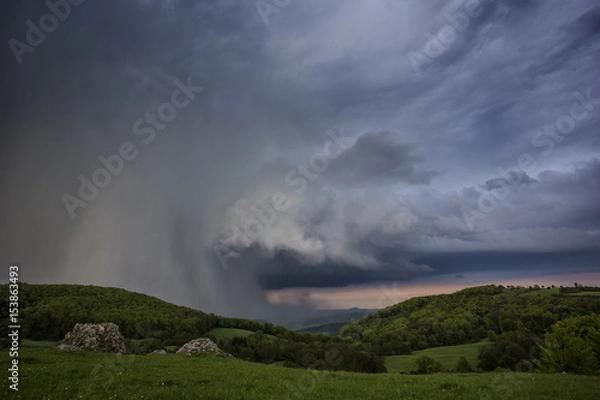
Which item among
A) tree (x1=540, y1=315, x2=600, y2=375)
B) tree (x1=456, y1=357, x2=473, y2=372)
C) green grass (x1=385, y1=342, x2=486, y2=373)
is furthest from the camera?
green grass (x1=385, y1=342, x2=486, y2=373)

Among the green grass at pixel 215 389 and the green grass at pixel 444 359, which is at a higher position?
the green grass at pixel 215 389

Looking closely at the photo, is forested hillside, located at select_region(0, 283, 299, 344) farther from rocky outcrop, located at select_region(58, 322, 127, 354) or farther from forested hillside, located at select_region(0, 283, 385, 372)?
rocky outcrop, located at select_region(58, 322, 127, 354)

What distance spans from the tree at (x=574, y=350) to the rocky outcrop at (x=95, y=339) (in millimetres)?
60902

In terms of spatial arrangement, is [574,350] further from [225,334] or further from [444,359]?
[225,334]

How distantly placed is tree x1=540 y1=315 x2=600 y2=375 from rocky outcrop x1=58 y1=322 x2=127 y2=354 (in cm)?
6090

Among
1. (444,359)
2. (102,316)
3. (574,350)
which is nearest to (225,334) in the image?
(102,316)

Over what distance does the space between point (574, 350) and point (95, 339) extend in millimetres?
66153

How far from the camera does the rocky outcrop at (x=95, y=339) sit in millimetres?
33906

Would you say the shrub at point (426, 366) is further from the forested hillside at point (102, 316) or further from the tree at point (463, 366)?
the forested hillside at point (102, 316)

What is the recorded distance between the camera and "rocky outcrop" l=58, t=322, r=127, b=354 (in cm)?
3391

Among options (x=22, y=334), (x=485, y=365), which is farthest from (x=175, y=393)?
(x=22, y=334)

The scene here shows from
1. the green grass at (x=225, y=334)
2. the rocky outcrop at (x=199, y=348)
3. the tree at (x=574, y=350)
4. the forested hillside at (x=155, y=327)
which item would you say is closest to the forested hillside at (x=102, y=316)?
the forested hillside at (x=155, y=327)

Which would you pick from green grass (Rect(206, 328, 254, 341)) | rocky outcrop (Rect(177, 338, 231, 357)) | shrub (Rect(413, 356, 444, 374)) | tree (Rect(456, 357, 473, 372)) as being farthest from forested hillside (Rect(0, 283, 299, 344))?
tree (Rect(456, 357, 473, 372))

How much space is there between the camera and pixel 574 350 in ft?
154
